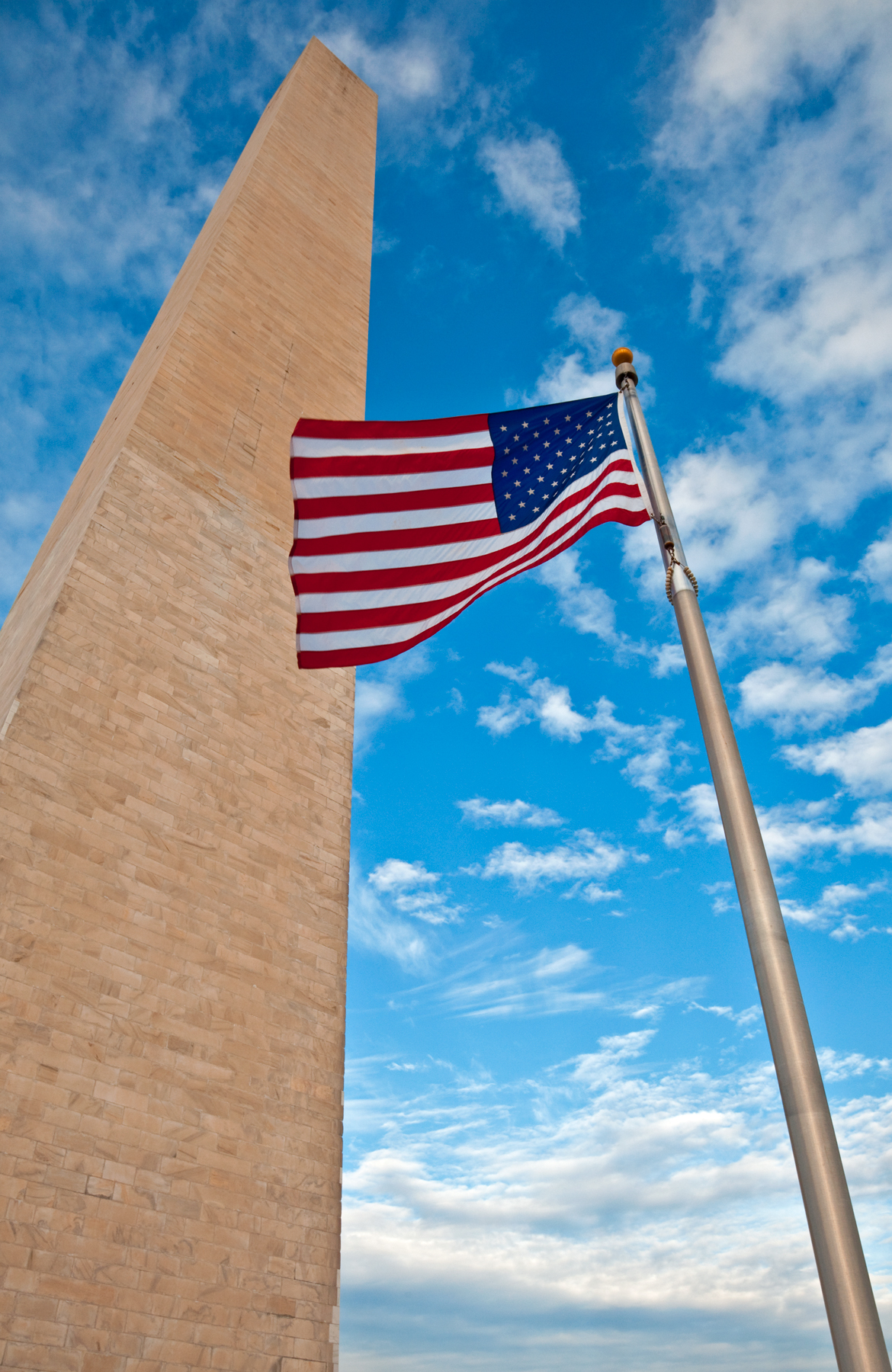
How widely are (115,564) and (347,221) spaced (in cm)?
1063

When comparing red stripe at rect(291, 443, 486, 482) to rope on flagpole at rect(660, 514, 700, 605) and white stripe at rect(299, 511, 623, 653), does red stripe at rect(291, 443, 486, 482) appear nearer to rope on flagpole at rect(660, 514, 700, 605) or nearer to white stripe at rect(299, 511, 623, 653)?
white stripe at rect(299, 511, 623, 653)

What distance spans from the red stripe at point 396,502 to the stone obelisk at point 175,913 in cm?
340

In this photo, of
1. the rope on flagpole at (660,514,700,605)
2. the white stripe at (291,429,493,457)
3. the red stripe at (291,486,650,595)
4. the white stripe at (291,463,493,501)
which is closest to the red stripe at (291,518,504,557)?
the red stripe at (291,486,650,595)

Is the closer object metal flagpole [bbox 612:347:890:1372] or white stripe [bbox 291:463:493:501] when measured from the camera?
metal flagpole [bbox 612:347:890:1372]

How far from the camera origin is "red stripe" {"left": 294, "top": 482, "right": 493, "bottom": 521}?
6.60 metres

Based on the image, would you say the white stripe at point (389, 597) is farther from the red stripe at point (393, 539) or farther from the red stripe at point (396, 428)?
the red stripe at point (396, 428)

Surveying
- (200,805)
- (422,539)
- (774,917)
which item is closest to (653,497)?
(422,539)

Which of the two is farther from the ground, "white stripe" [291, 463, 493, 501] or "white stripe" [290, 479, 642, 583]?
"white stripe" [291, 463, 493, 501]

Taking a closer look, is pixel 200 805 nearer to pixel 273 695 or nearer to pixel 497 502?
pixel 273 695

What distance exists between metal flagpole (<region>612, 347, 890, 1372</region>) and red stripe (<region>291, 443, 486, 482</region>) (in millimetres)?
1730

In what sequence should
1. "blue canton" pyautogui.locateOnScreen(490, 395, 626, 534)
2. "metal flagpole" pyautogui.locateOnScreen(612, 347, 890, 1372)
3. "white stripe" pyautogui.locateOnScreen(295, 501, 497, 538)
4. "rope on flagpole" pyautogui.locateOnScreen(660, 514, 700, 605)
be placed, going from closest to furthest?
"metal flagpole" pyautogui.locateOnScreen(612, 347, 890, 1372), "rope on flagpole" pyautogui.locateOnScreen(660, 514, 700, 605), "blue canton" pyautogui.locateOnScreen(490, 395, 626, 534), "white stripe" pyautogui.locateOnScreen(295, 501, 497, 538)

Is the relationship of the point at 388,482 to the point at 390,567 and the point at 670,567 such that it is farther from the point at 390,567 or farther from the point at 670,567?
the point at 670,567

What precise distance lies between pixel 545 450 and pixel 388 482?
3.69ft

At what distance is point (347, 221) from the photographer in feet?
56.8
